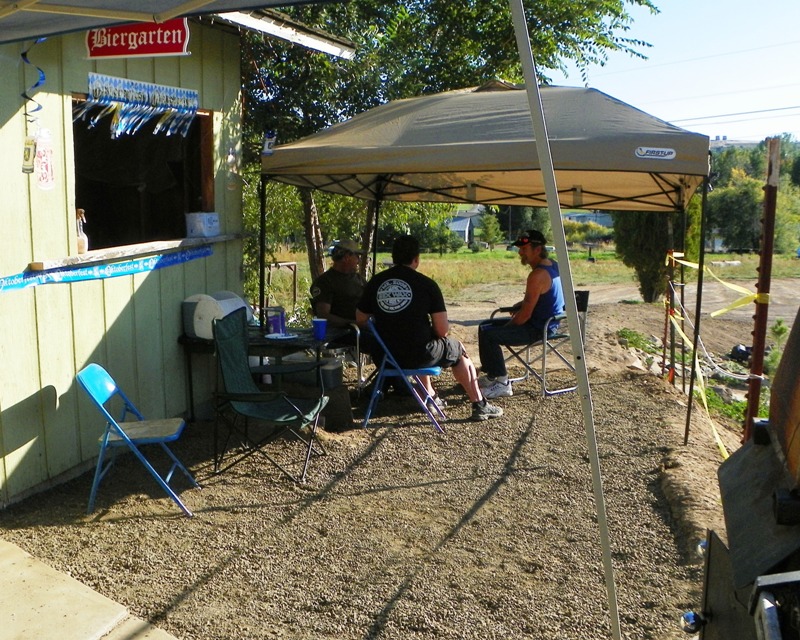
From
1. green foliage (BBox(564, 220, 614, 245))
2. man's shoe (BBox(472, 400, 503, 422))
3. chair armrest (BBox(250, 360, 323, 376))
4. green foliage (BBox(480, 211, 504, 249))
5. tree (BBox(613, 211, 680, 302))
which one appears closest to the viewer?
chair armrest (BBox(250, 360, 323, 376))

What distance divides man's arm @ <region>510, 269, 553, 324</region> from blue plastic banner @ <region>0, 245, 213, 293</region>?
2562 mm

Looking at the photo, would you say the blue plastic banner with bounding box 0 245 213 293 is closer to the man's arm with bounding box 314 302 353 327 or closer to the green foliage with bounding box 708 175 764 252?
the man's arm with bounding box 314 302 353 327

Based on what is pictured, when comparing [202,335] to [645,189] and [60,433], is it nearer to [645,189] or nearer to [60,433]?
[60,433]

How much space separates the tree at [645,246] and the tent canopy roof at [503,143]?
11134mm

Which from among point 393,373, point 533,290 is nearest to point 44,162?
point 393,373

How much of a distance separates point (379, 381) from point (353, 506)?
5.56ft

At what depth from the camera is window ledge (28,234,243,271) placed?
4906 millimetres

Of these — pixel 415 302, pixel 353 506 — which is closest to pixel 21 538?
pixel 353 506

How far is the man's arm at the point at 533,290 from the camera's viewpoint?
7344 millimetres

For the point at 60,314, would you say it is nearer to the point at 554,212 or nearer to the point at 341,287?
the point at 341,287

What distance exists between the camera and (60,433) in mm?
5074

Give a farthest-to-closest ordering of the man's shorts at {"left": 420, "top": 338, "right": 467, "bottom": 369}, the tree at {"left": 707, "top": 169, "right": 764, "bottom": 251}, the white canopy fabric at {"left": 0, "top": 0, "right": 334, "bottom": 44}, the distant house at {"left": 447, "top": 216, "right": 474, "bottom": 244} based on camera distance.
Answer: the distant house at {"left": 447, "top": 216, "right": 474, "bottom": 244}
the tree at {"left": 707, "top": 169, "right": 764, "bottom": 251}
the man's shorts at {"left": 420, "top": 338, "right": 467, "bottom": 369}
the white canopy fabric at {"left": 0, "top": 0, "right": 334, "bottom": 44}

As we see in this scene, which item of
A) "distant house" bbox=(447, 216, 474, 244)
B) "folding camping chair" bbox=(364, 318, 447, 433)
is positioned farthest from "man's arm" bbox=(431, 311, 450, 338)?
"distant house" bbox=(447, 216, 474, 244)

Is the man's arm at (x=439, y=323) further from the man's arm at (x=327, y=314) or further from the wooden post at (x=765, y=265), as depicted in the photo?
the wooden post at (x=765, y=265)
